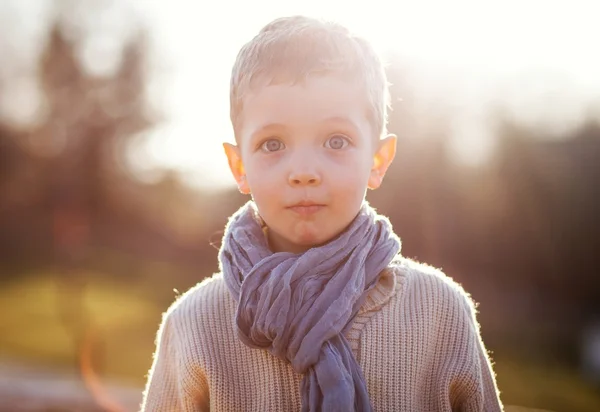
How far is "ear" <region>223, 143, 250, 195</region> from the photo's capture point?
94.9 inches

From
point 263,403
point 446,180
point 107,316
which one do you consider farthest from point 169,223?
point 263,403

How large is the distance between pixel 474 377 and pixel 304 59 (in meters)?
1.25

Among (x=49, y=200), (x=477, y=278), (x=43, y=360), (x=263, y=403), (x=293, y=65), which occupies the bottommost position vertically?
(x=263, y=403)

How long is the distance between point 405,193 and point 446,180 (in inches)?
34.1

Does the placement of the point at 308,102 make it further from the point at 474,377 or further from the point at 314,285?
the point at 474,377

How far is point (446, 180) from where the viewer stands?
389 inches

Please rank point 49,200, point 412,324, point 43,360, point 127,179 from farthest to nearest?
point 127,179
point 49,200
point 43,360
point 412,324

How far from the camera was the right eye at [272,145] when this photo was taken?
2191 mm

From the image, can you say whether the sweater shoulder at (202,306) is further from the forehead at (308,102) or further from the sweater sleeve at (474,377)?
the sweater sleeve at (474,377)

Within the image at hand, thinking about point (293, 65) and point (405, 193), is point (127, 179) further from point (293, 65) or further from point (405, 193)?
point (293, 65)

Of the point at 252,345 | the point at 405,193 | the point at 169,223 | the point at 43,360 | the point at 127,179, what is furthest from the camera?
the point at 169,223

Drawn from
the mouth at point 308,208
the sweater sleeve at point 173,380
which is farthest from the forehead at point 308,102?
the sweater sleeve at point 173,380

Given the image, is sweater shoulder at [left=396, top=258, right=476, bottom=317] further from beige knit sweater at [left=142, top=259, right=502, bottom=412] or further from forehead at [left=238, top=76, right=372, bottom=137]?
forehead at [left=238, top=76, right=372, bottom=137]

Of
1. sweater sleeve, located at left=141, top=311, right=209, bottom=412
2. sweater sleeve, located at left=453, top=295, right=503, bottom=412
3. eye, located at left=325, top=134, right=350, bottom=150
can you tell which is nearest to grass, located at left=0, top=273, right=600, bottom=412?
sweater sleeve, located at left=453, top=295, right=503, bottom=412
